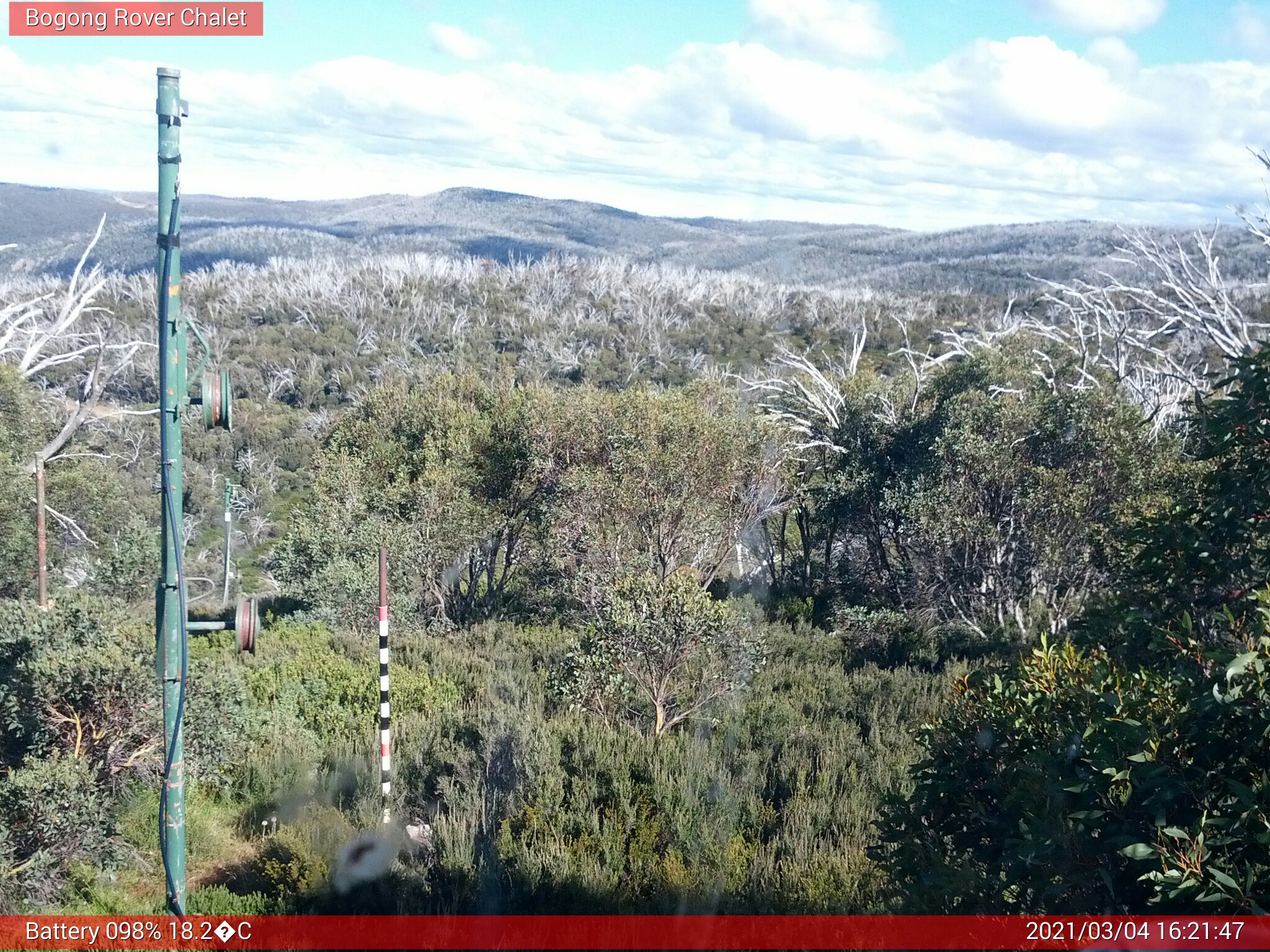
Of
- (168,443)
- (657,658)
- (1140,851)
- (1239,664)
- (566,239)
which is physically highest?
(566,239)

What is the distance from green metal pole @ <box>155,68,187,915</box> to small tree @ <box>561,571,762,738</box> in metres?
5.23

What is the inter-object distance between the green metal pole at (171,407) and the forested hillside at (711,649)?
0.55 metres

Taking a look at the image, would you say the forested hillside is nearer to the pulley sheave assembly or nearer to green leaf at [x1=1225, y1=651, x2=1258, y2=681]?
green leaf at [x1=1225, y1=651, x2=1258, y2=681]

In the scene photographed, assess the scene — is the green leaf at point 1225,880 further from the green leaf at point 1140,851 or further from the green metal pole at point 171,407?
the green metal pole at point 171,407

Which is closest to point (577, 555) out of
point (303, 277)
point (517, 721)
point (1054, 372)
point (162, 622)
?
point (517, 721)

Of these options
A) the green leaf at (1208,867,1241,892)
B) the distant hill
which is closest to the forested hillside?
the green leaf at (1208,867,1241,892)

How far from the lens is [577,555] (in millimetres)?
14516

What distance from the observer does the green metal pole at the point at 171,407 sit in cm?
381

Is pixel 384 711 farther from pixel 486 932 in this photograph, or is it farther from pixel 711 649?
pixel 711 649

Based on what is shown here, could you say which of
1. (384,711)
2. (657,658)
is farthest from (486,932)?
(657,658)

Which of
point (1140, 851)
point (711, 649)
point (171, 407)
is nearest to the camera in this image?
point (1140, 851)

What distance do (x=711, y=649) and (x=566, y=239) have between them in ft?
285

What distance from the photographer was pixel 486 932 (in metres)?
4.98

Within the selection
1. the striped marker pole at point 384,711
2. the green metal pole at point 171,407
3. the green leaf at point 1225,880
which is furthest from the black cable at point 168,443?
the green leaf at point 1225,880
